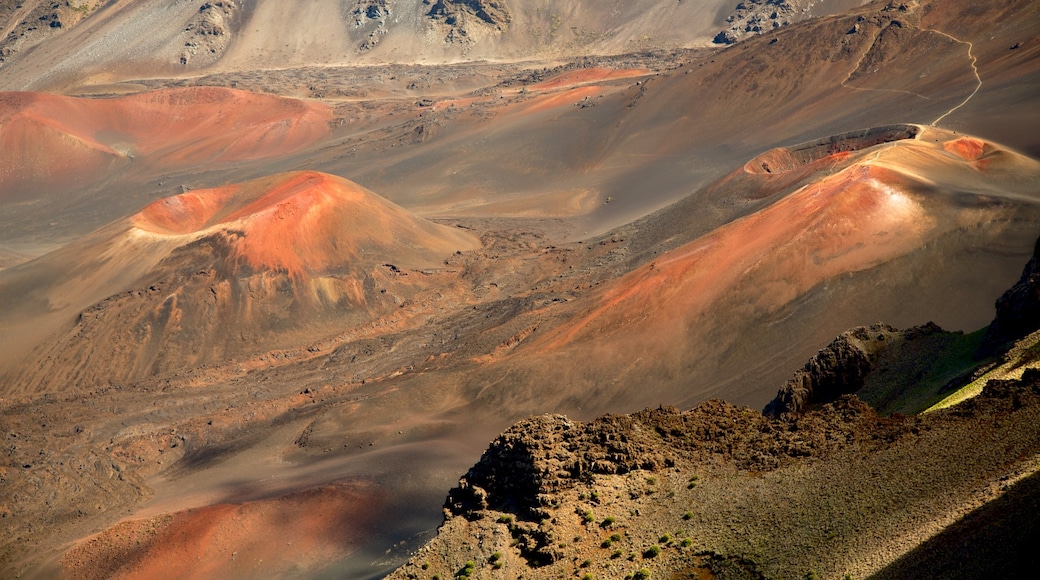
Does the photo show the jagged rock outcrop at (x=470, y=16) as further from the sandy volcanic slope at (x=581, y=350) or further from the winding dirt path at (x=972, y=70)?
the sandy volcanic slope at (x=581, y=350)

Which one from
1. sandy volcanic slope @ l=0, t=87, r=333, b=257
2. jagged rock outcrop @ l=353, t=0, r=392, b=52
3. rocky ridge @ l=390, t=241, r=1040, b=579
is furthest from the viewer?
jagged rock outcrop @ l=353, t=0, r=392, b=52

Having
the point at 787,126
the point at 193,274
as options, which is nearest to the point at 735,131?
the point at 787,126

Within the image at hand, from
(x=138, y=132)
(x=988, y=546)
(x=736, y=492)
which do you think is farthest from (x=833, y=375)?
(x=138, y=132)

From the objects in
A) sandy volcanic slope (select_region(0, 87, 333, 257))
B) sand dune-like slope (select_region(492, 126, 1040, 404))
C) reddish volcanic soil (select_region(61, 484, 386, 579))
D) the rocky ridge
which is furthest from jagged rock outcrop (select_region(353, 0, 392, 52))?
the rocky ridge

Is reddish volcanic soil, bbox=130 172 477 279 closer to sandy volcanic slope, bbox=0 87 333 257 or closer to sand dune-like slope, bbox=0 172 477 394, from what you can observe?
sand dune-like slope, bbox=0 172 477 394

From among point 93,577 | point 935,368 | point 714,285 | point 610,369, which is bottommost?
point 93,577

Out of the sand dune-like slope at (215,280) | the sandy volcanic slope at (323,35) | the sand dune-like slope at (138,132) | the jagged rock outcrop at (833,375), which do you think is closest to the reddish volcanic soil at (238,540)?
the jagged rock outcrop at (833,375)

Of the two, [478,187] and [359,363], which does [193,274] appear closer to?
[359,363]
